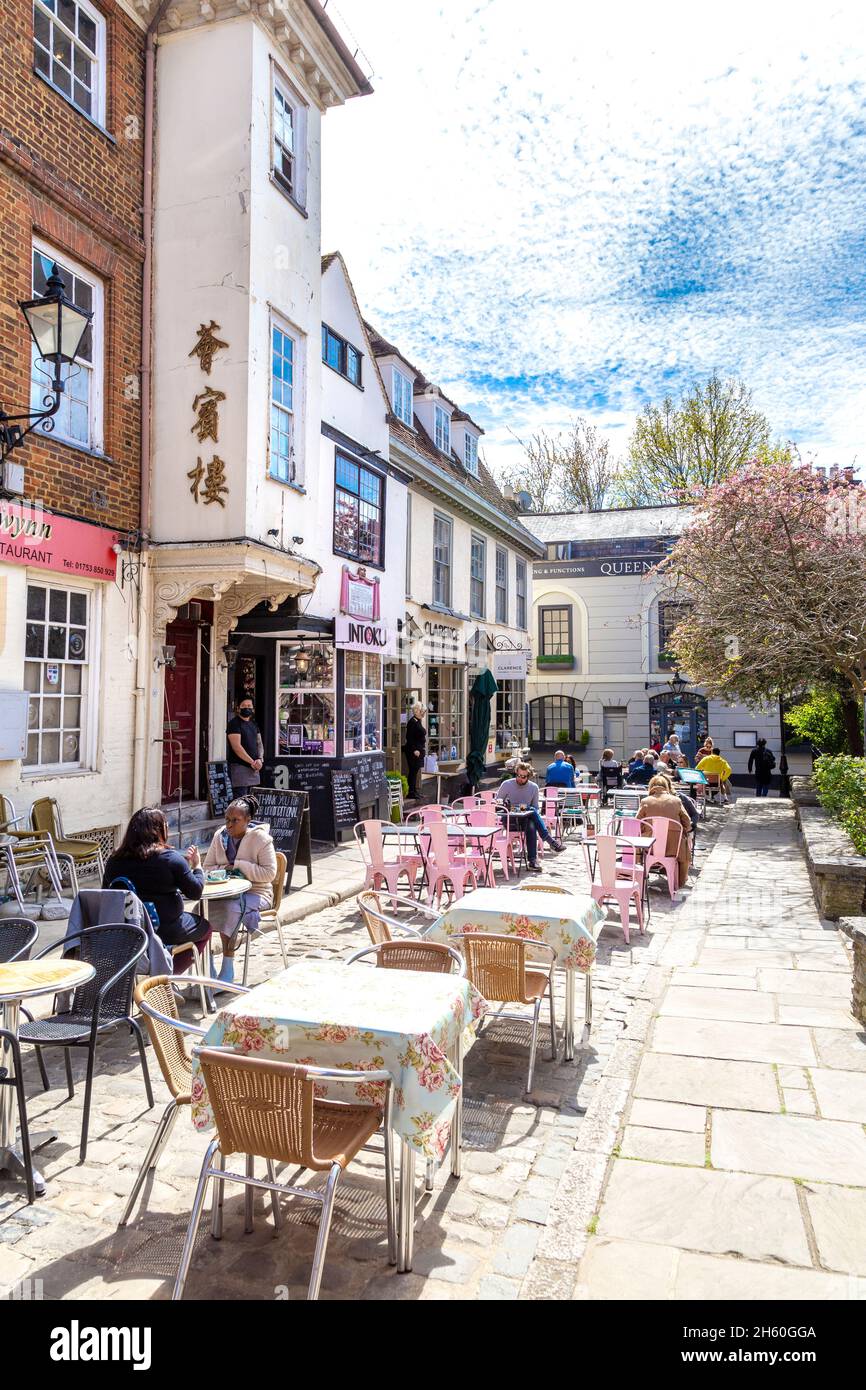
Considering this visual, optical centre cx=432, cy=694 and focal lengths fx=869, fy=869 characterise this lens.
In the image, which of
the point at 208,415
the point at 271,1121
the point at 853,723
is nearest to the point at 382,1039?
the point at 271,1121

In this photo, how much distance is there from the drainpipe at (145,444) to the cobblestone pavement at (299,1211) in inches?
195

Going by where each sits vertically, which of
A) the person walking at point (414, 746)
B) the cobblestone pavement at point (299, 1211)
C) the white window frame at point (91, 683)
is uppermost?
the white window frame at point (91, 683)

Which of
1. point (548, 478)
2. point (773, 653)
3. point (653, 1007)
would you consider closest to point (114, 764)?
point (653, 1007)

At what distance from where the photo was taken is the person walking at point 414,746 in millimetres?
16094

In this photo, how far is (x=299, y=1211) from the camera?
3.46m

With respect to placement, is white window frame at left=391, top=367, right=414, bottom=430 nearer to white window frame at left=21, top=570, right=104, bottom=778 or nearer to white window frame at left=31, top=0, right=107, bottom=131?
white window frame at left=31, top=0, right=107, bottom=131

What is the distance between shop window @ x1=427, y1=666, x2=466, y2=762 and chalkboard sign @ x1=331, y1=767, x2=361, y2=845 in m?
5.17

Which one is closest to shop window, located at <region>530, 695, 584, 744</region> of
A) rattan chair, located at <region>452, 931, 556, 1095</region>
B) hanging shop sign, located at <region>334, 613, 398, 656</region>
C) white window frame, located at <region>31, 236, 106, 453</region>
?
hanging shop sign, located at <region>334, 613, 398, 656</region>

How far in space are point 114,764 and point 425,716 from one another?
8584 millimetres

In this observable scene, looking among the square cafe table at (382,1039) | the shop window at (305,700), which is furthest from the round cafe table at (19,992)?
the shop window at (305,700)

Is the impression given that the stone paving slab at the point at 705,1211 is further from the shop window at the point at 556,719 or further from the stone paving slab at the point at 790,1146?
the shop window at the point at 556,719

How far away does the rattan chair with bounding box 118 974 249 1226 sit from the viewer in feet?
11.2

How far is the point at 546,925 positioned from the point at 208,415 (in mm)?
7194

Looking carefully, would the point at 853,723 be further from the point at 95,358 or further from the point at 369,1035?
the point at 369,1035
